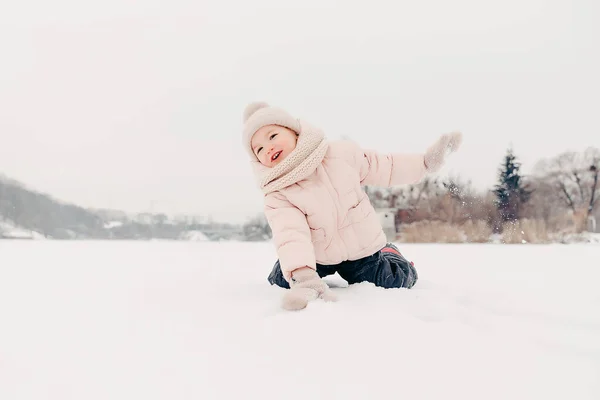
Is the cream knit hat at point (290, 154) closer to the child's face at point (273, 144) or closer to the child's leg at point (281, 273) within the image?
the child's face at point (273, 144)

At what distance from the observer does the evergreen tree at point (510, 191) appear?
7.22 metres

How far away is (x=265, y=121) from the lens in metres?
1.47

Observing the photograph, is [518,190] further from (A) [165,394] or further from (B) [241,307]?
(A) [165,394]

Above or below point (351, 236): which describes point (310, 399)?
below

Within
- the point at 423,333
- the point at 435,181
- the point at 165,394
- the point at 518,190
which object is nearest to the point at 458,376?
Result: the point at 423,333

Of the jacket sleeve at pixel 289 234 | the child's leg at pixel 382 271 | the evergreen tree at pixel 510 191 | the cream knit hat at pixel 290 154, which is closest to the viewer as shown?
the jacket sleeve at pixel 289 234

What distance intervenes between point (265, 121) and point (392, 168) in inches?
18.9

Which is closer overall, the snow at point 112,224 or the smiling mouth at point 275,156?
the smiling mouth at point 275,156

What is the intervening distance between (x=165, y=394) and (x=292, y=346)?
0.23 m

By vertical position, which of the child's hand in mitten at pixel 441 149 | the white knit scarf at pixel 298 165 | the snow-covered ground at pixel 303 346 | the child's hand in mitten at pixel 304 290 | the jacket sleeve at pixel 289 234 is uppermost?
the child's hand in mitten at pixel 441 149

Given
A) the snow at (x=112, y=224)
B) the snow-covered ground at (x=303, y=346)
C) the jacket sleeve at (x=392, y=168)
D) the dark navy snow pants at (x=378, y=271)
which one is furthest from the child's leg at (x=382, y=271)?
the snow at (x=112, y=224)

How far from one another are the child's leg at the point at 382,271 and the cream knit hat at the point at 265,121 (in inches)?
19.1

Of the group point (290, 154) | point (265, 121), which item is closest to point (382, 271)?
point (290, 154)

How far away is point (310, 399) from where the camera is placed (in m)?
A: 0.62
